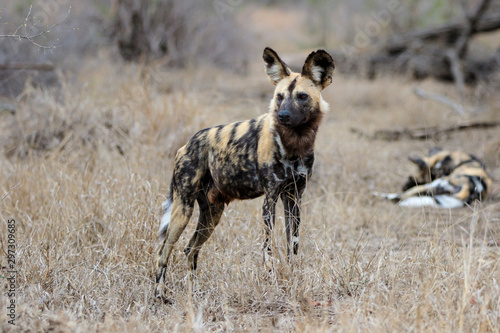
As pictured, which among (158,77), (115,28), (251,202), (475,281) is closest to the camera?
(475,281)

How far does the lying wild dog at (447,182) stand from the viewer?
5086mm

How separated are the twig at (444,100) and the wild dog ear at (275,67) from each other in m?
5.74

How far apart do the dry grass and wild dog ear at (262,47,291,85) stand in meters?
0.73

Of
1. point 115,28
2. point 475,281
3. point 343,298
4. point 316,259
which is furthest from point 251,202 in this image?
point 115,28

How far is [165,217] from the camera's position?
304 centimetres

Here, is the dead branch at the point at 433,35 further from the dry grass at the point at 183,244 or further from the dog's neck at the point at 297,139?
the dog's neck at the point at 297,139

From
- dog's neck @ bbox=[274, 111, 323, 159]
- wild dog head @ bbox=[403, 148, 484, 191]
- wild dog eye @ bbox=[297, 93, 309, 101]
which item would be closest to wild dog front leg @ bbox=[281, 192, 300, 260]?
dog's neck @ bbox=[274, 111, 323, 159]

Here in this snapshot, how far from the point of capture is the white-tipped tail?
9.86 feet

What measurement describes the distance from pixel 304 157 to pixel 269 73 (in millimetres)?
566

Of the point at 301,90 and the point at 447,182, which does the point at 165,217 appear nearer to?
the point at 301,90

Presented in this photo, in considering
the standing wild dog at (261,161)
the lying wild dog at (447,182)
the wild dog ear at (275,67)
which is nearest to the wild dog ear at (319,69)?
the standing wild dog at (261,161)

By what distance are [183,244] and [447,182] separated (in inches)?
139

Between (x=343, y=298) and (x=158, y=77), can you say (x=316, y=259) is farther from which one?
(x=158, y=77)

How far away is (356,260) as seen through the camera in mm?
2719
